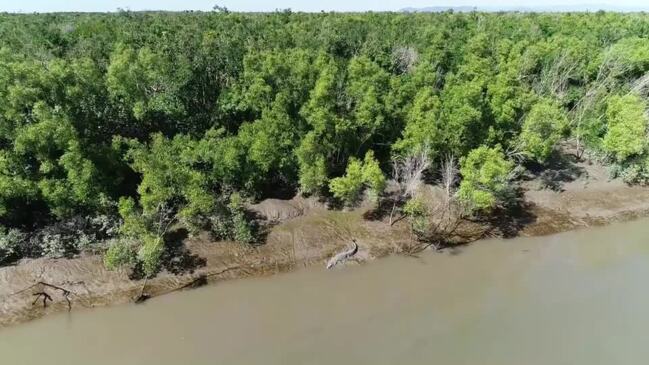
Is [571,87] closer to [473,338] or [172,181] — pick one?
[473,338]

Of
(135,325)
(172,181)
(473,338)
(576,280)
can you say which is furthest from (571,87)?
(135,325)

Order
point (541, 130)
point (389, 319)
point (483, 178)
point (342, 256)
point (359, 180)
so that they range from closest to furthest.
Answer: point (389, 319)
point (342, 256)
point (483, 178)
point (359, 180)
point (541, 130)

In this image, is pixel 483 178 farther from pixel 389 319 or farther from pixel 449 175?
pixel 389 319

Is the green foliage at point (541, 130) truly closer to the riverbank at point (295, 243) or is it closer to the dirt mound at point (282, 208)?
the riverbank at point (295, 243)

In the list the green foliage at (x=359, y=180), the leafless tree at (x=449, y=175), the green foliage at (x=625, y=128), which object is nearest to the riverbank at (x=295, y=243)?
the green foliage at (x=359, y=180)

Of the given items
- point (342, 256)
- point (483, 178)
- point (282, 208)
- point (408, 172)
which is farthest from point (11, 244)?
point (483, 178)

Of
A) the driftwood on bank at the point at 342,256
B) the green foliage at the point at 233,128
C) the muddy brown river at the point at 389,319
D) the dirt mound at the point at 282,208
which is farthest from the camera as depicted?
the dirt mound at the point at 282,208

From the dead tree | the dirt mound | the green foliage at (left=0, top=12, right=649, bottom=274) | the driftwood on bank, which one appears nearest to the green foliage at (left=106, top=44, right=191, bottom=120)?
the green foliage at (left=0, top=12, right=649, bottom=274)
